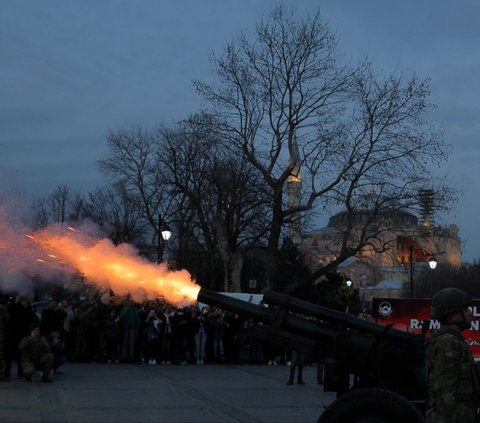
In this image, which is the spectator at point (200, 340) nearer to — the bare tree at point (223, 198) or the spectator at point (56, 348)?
the spectator at point (56, 348)

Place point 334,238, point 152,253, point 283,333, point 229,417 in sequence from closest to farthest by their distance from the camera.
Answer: point 283,333 < point 229,417 < point 334,238 < point 152,253

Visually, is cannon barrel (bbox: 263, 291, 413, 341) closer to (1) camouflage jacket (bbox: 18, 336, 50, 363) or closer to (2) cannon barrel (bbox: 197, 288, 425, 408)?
(2) cannon barrel (bbox: 197, 288, 425, 408)

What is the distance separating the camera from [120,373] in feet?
68.1

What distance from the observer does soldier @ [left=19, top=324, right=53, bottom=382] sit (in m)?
17.8

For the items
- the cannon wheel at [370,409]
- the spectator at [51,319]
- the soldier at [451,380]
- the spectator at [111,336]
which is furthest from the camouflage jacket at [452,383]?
the spectator at [111,336]

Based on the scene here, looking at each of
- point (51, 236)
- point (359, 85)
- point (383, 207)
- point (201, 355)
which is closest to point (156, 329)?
point (201, 355)

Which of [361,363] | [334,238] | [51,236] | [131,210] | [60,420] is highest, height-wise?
[131,210]

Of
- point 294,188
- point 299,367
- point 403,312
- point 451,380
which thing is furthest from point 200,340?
point 451,380

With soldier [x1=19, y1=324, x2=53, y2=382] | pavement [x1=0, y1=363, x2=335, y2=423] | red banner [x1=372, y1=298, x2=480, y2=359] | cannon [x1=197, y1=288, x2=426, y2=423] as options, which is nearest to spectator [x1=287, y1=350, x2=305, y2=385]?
pavement [x1=0, y1=363, x2=335, y2=423]

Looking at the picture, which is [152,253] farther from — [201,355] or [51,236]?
[51,236]

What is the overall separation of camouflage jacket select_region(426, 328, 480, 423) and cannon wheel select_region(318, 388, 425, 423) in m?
1.91

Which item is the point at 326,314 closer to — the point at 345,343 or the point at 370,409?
the point at 345,343

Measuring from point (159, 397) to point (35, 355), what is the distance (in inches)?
157

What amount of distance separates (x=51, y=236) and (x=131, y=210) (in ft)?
119
